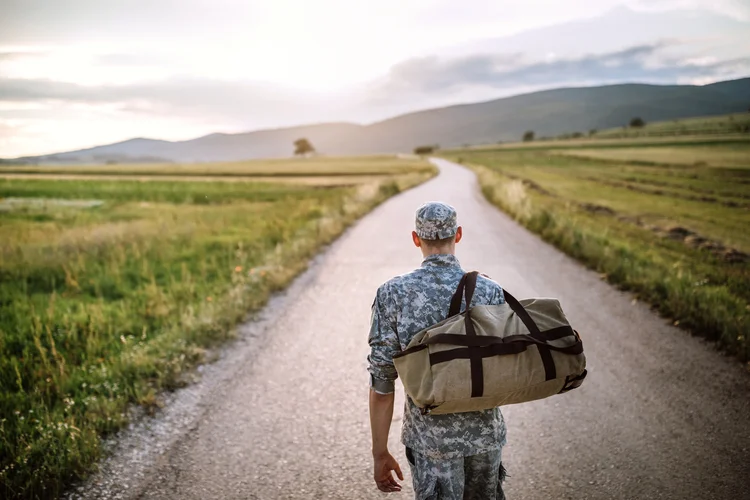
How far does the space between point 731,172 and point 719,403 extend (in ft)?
45.0

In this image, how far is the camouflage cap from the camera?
2143 mm

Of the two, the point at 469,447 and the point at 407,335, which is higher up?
the point at 407,335

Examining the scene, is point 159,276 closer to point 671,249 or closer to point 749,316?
point 749,316

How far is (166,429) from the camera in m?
4.04

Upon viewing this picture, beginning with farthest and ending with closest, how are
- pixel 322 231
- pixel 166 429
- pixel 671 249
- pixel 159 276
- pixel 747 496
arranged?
pixel 322 231 < pixel 671 249 < pixel 159 276 < pixel 166 429 < pixel 747 496

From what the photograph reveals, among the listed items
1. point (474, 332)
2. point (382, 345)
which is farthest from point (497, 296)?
point (382, 345)

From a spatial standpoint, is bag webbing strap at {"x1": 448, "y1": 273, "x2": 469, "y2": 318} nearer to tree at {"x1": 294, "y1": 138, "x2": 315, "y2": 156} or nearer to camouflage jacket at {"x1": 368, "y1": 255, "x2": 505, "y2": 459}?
camouflage jacket at {"x1": 368, "y1": 255, "x2": 505, "y2": 459}

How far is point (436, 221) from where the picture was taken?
214 centimetres

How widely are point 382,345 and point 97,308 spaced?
628 centimetres

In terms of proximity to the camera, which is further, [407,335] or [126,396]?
[126,396]

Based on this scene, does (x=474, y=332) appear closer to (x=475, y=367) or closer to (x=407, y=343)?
(x=475, y=367)

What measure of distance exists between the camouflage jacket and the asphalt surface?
137 cm

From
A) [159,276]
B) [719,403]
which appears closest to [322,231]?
[159,276]

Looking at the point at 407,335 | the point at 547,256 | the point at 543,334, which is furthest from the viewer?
the point at 547,256
